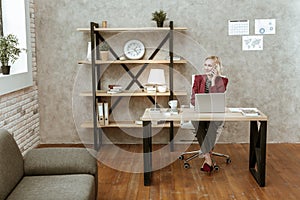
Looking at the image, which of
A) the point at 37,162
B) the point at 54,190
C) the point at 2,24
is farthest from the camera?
the point at 2,24

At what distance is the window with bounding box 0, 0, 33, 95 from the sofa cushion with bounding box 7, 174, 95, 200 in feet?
6.88

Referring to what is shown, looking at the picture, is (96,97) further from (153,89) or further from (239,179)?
(239,179)

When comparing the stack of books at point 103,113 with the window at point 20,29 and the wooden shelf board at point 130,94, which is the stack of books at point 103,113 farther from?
the window at point 20,29

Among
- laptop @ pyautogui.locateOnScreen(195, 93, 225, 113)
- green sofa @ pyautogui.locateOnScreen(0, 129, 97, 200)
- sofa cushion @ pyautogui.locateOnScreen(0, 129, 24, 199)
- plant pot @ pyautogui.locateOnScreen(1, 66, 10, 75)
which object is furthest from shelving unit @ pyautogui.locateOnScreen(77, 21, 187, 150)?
sofa cushion @ pyautogui.locateOnScreen(0, 129, 24, 199)

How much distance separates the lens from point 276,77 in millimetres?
6125

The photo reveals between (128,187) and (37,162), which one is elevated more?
(37,162)

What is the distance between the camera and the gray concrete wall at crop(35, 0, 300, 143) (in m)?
6.02

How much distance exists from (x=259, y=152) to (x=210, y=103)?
2.33 feet

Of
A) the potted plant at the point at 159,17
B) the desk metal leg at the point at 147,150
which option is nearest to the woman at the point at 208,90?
the desk metal leg at the point at 147,150

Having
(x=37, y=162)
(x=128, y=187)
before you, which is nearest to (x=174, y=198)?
(x=128, y=187)

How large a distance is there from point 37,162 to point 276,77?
12.3 feet

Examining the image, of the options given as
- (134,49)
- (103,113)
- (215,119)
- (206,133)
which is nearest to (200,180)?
(206,133)

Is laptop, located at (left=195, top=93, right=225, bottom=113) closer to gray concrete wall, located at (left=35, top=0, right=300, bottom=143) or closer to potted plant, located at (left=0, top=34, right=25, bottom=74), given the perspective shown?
gray concrete wall, located at (left=35, top=0, right=300, bottom=143)

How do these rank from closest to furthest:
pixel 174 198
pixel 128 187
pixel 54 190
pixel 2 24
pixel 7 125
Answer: pixel 54 190
pixel 174 198
pixel 128 187
pixel 7 125
pixel 2 24
